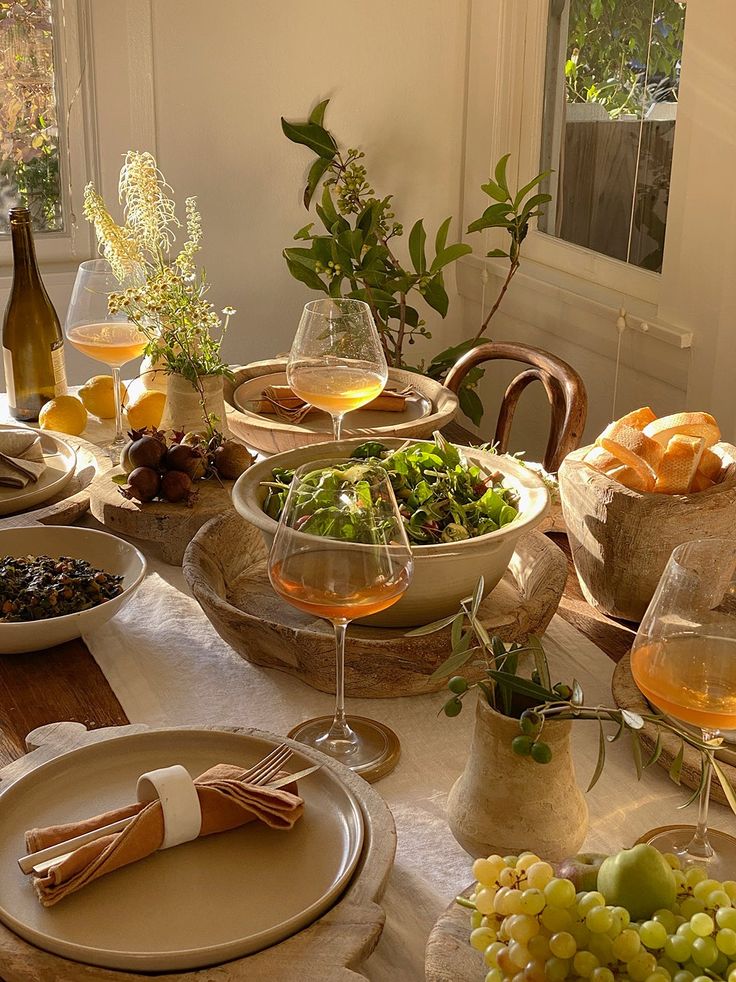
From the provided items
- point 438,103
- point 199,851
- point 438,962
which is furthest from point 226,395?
point 438,103

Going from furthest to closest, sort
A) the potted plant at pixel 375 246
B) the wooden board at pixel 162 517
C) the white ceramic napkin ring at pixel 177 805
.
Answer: the potted plant at pixel 375 246 < the wooden board at pixel 162 517 < the white ceramic napkin ring at pixel 177 805

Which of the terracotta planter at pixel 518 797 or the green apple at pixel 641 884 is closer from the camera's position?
the green apple at pixel 641 884

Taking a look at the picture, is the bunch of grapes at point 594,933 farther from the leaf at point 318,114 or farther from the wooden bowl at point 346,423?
the leaf at point 318,114

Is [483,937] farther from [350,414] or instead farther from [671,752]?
[350,414]

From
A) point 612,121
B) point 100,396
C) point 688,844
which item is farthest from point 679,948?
point 612,121

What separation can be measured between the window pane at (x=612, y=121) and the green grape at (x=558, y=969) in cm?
235

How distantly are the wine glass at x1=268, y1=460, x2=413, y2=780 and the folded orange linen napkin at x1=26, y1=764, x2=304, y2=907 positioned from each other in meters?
0.16

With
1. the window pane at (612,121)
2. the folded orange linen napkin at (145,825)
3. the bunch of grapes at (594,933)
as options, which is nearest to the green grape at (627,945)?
the bunch of grapes at (594,933)

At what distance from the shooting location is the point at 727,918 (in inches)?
23.2

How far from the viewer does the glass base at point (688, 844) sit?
83cm

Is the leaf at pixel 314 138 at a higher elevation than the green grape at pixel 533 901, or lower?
higher

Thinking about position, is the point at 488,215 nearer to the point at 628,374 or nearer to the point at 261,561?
the point at 628,374

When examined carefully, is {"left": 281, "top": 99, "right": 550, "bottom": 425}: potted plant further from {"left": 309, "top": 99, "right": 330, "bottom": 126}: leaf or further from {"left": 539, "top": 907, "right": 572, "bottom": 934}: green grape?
{"left": 539, "top": 907, "right": 572, "bottom": 934}: green grape

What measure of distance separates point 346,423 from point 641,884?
121cm
